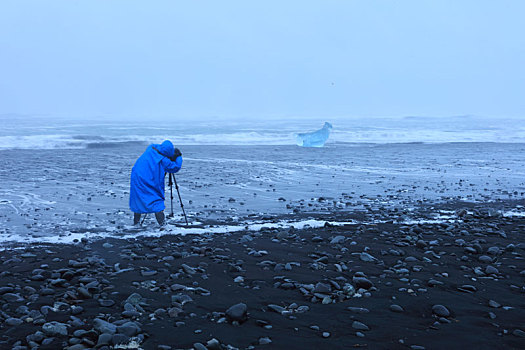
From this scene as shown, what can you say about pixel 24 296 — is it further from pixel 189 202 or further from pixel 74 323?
pixel 189 202

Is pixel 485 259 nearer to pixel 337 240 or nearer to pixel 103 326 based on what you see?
pixel 337 240

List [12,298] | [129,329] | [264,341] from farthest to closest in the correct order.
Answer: [12,298] → [129,329] → [264,341]

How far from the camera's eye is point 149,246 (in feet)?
22.4

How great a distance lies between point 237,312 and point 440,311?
6.11 ft

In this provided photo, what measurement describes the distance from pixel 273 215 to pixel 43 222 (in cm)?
433

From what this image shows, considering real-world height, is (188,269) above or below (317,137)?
below

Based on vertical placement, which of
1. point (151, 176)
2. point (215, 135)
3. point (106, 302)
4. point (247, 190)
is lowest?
point (247, 190)

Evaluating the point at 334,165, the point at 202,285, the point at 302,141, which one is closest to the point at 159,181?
the point at 202,285

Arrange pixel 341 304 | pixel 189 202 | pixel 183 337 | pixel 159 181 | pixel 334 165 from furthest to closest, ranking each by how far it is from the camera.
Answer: pixel 334 165 < pixel 189 202 < pixel 159 181 < pixel 341 304 < pixel 183 337

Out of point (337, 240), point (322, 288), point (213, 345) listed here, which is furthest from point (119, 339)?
point (337, 240)

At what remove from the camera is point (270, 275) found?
5480 mm

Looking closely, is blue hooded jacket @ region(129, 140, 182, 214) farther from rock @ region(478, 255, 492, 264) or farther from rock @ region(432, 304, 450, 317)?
rock @ region(432, 304, 450, 317)

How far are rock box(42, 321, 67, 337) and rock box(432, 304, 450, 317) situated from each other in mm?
3242

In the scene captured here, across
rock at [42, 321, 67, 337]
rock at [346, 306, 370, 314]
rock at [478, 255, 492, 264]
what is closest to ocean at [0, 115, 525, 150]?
rock at [42, 321, 67, 337]
